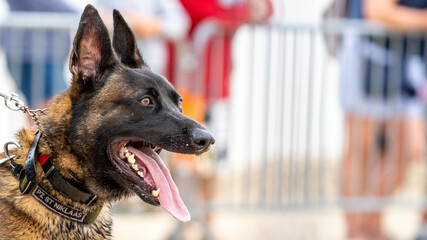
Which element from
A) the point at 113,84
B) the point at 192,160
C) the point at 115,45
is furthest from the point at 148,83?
the point at 192,160

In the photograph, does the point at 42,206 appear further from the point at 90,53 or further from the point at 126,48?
the point at 126,48

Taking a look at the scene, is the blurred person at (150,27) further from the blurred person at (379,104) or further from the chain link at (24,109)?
the chain link at (24,109)

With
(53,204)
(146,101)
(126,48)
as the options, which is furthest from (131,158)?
(126,48)

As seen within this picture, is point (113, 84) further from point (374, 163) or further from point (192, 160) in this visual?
point (374, 163)

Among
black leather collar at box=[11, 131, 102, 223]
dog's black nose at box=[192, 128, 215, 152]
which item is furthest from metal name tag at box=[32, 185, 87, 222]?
dog's black nose at box=[192, 128, 215, 152]

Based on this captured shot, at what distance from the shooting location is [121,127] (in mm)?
2877

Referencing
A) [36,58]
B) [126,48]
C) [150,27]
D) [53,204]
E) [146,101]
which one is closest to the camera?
[53,204]

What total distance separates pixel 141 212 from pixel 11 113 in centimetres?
164

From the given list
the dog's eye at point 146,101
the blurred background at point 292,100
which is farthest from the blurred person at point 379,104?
the dog's eye at point 146,101

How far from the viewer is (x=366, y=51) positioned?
18.6ft

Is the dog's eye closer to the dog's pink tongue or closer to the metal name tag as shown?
the dog's pink tongue

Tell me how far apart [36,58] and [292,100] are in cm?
213

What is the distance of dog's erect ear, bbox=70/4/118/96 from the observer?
2.86 metres

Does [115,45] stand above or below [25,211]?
above
